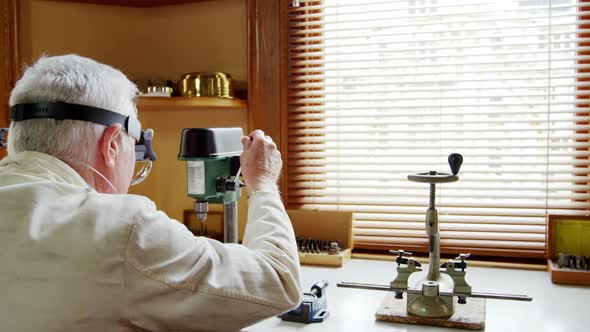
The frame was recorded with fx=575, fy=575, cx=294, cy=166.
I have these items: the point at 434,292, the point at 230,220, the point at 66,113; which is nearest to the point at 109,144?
the point at 66,113

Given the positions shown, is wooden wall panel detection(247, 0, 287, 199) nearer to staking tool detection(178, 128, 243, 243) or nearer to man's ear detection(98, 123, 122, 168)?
staking tool detection(178, 128, 243, 243)

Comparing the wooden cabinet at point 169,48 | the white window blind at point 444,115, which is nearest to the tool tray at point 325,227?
the white window blind at point 444,115

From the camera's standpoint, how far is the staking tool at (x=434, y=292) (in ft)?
5.34

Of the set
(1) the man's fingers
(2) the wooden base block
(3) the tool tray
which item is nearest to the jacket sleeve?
(1) the man's fingers

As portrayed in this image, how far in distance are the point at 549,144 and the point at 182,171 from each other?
1.62 metres

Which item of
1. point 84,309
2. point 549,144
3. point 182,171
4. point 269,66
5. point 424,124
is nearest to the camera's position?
point 84,309

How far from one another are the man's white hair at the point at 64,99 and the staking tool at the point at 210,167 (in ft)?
1.43

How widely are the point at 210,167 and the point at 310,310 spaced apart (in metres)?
0.50

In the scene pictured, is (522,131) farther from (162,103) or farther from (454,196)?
(162,103)

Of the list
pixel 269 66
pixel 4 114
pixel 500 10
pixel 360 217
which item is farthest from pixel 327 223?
pixel 4 114

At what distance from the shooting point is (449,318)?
1.64 m

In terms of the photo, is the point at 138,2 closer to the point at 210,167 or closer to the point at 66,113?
the point at 210,167

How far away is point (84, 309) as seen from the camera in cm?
95

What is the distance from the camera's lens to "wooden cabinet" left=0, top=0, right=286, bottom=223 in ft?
8.38
